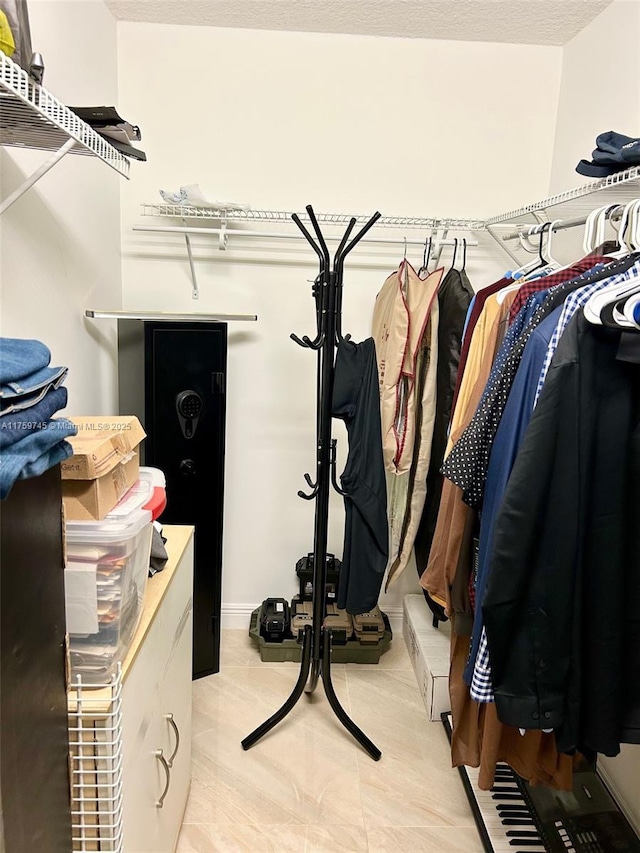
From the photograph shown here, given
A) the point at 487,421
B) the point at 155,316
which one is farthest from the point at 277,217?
the point at 487,421

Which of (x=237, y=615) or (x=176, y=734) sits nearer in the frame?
(x=176, y=734)

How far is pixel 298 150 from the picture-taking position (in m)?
2.23

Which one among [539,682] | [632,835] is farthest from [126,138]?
[632,835]

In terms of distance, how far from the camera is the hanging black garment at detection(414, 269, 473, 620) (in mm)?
1950

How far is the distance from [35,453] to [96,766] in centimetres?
57

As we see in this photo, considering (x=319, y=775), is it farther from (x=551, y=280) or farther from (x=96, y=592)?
(x=551, y=280)

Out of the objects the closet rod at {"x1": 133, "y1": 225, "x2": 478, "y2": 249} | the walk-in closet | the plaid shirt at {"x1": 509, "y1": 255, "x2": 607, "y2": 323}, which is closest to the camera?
the walk-in closet

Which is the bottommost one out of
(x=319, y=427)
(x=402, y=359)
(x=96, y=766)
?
(x=96, y=766)

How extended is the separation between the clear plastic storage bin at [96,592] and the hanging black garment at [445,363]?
1272 mm

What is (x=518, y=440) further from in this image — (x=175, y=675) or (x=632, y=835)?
(x=632, y=835)

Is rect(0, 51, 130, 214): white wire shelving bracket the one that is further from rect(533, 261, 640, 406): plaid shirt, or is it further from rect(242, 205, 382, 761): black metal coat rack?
rect(533, 261, 640, 406): plaid shirt

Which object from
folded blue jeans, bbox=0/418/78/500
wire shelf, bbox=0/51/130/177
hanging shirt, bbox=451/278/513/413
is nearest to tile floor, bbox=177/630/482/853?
hanging shirt, bbox=451/278/513/413

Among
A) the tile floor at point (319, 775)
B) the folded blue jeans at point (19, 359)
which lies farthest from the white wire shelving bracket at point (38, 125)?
the tile floor at point (319, 775)

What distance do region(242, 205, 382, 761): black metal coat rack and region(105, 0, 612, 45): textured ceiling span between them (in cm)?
83
